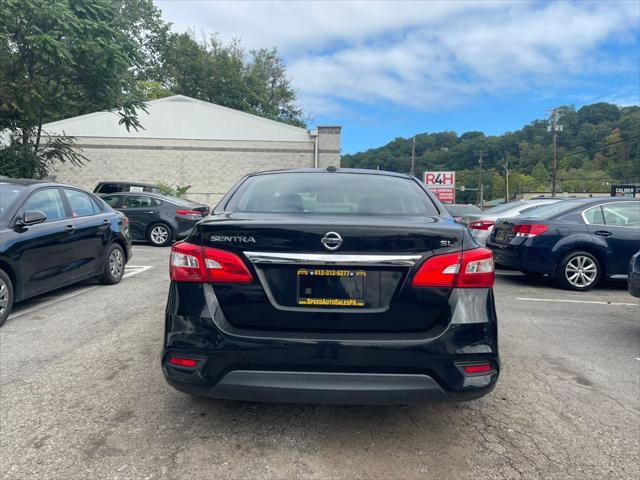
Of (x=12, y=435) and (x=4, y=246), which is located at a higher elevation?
(x=4, y=246)

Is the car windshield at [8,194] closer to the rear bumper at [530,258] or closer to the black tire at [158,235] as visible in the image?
the rear bumper at [530,258]

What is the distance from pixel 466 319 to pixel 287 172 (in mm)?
1810

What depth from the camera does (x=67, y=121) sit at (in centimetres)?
2509

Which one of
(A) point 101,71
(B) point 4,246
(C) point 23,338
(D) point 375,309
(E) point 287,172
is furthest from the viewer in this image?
(A) point 101,71

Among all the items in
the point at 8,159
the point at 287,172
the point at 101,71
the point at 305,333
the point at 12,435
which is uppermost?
the point at 101,71

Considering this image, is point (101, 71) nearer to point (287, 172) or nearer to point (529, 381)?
point (287, 172)

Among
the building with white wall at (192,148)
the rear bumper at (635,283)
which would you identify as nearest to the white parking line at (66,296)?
the rear bumper at (635,283)

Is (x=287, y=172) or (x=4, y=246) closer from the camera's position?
(x=287, y=172)

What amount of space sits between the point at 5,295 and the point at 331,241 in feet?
13.6

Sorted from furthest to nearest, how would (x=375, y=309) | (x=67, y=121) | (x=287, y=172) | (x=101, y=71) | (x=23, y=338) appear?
(x=67, y=121) → (x=101, y=71) → (x=23, y=338) → (x=287, y=172) → (x=375, y=309)

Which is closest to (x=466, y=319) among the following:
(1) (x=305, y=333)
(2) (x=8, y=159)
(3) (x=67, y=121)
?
(1) (x=305, y=333)

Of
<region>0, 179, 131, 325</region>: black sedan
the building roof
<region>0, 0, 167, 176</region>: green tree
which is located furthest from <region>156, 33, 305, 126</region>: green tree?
<region>0, 179, 131, 325</region>: black sedan

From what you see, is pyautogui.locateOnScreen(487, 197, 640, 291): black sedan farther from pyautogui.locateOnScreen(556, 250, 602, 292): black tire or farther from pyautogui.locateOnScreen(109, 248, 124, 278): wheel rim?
pyautogui.locateOnScreen(109, 248, 124, 278): wheel rim

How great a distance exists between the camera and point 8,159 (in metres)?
14.0
